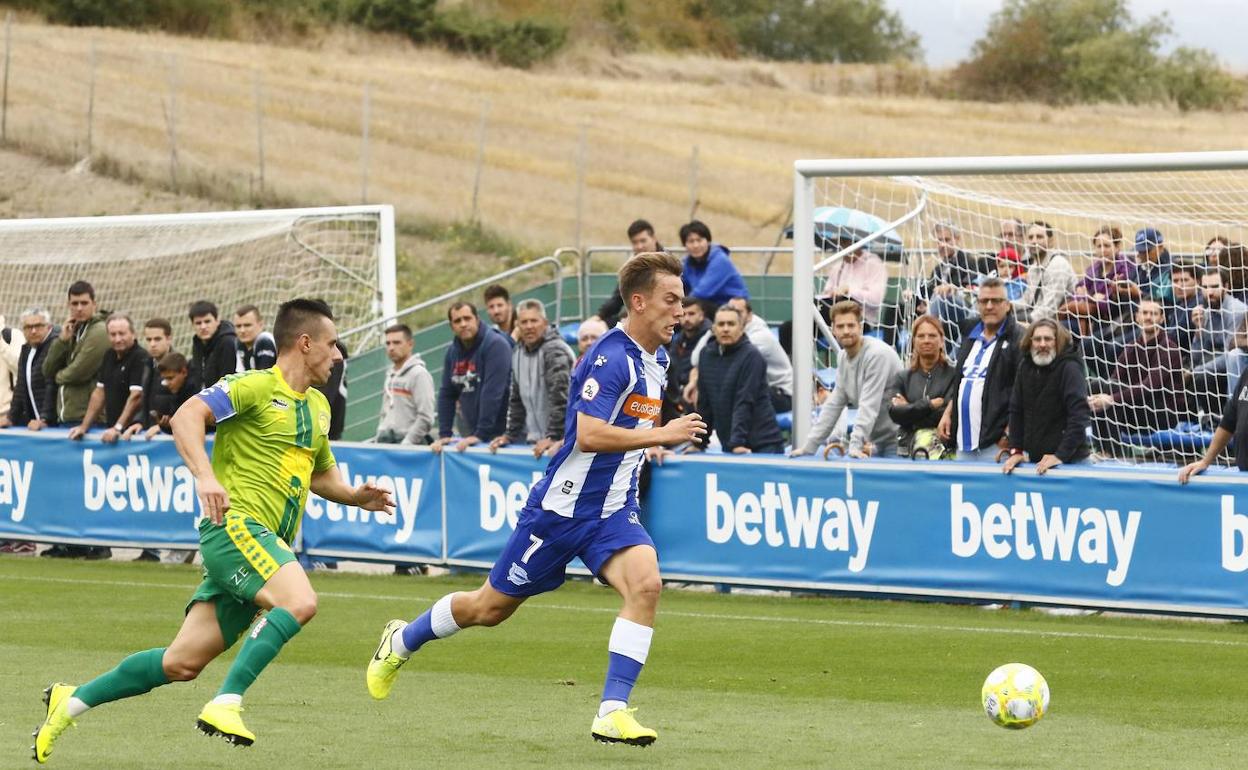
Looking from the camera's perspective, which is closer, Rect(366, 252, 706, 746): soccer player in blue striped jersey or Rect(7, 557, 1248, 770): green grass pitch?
Rect(7, 557, 1248, 770): green grass pitch

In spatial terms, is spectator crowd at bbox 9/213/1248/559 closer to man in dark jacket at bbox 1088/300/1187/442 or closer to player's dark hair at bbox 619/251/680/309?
man in dark jacket at bbox 1088/300/1187/442

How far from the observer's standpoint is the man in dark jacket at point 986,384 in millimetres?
13172

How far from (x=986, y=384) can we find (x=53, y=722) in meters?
7.77

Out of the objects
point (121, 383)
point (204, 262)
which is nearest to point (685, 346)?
point (121, 383)

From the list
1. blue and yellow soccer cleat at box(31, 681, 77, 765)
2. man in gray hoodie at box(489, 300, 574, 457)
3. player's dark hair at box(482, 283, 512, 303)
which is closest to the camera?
blue and yellow soccer cleat at box(31, 681, 77, 765)

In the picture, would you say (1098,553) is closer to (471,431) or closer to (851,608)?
(851,608)

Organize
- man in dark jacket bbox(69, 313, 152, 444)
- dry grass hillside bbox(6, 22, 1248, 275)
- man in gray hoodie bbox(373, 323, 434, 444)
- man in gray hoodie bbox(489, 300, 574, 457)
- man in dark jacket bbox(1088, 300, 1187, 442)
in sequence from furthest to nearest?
dry grass hillside bbox(6, 22, 1248, 275), man in dark jacket bbox(69, 313, 152, 444), man in gray hoodie bbox(373, 323, 434, 444), man in gray hoodie bbox(489, 300, 574, 457), man in dark jacket bbox(1088, 300, 1187, 442)

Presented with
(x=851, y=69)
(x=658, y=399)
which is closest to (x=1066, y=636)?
(x=658, y=399)

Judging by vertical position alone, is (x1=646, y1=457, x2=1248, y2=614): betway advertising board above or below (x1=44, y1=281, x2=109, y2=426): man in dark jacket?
below

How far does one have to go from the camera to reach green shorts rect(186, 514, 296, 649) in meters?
7.31

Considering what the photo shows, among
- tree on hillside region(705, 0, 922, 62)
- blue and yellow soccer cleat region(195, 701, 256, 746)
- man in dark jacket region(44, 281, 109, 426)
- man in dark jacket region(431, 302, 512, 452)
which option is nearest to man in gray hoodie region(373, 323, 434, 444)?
man in dark jacket region(431, 302, 512, 452)

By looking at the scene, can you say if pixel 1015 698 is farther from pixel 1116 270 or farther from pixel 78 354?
pixel 78 354

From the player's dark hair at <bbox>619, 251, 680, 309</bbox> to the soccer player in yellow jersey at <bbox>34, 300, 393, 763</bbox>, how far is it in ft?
4.16

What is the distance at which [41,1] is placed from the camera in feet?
197
